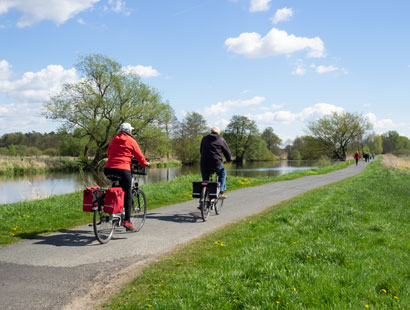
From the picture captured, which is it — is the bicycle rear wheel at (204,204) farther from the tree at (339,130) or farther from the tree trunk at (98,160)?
the tree at (339,130)

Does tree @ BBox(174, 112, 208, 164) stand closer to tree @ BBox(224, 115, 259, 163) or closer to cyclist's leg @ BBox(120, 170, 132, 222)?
tree @ BBox(224, 115, 259, 163)

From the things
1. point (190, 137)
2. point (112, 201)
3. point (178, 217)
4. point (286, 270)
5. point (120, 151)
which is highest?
point (190, 137)

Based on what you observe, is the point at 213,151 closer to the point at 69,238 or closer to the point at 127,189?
the point at 127,189

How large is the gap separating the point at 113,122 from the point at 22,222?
28.8 metres

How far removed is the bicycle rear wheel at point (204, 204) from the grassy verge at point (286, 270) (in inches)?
43.1

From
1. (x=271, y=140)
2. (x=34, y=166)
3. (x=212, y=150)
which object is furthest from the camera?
(x=271, y=140)

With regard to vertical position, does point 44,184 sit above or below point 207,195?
below

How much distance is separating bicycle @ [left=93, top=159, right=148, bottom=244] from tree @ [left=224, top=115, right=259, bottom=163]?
232 feet

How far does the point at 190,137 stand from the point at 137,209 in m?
58.9

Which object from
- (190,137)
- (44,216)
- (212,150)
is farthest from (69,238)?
(190,137)

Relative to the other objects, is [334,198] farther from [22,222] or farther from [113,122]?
[113,122]

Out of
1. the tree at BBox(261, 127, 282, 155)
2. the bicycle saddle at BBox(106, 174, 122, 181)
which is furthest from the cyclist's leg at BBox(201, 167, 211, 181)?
the tree at BBox(261, 127, 282, 155)

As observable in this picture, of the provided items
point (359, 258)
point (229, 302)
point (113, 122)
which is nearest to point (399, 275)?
point (359, 258)

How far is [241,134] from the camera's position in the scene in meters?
79.2
